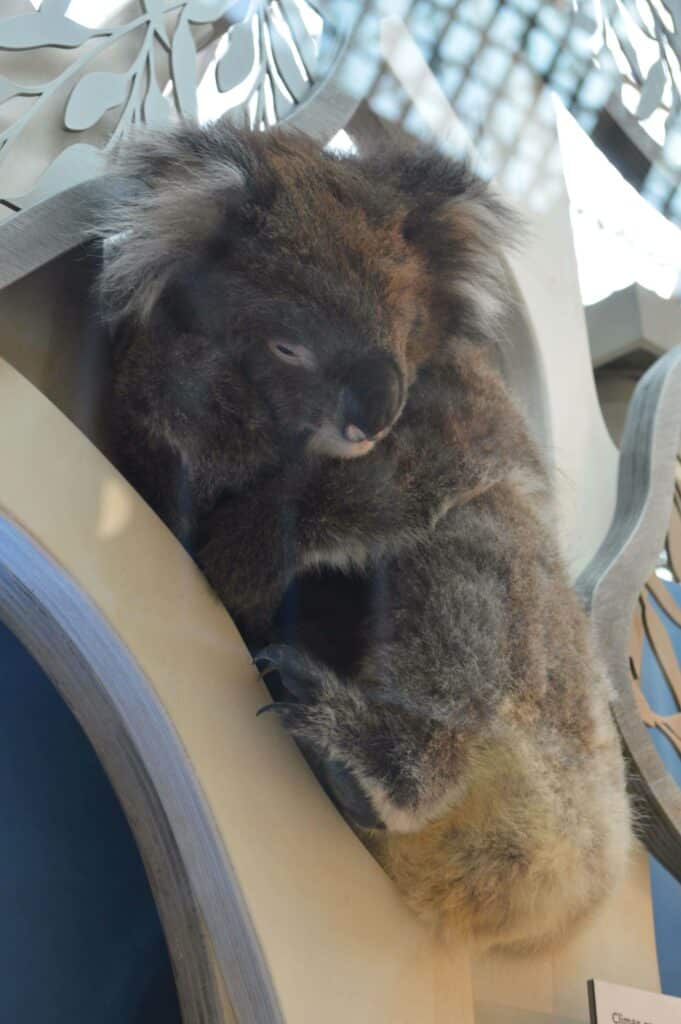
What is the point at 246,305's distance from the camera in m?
1.19

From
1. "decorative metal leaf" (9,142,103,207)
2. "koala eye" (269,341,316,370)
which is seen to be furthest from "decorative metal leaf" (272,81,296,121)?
"koala eye" (269,341,316,370)

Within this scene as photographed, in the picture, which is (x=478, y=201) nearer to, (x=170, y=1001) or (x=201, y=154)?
(x=201, y=154)

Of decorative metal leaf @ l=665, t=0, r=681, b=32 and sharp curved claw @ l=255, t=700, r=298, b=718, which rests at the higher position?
decorative metal leaf @ l=665, t=0, r=681, b=32

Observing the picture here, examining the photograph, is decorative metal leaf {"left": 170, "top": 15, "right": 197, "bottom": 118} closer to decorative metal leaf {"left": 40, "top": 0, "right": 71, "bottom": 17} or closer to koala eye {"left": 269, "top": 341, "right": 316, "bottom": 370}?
decorative metal leaf {"left": 40, "top": 0, "right": 71, "bottom": 17}

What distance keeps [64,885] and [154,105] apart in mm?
962

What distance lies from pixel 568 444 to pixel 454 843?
1.09 m

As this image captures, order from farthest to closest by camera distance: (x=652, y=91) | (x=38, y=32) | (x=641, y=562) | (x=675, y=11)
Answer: (x=675, y=11), (x=652, y=91), (x=641, y=562), (x=38, y=32)

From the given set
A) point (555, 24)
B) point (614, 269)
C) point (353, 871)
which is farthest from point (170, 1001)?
point (555, 24)

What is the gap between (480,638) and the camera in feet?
3.97

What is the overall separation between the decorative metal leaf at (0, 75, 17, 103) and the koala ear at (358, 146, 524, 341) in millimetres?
453

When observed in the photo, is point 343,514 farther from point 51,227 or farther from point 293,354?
point 51,227

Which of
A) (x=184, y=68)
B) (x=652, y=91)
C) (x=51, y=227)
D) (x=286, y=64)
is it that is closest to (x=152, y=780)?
(x=51, y=227)

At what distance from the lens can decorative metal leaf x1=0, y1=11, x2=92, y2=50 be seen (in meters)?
1.19

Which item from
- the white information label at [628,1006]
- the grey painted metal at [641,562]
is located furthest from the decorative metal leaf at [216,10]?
the white information label at [628,1006]
